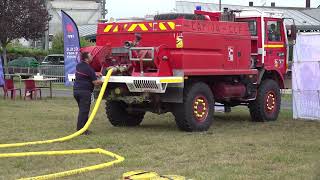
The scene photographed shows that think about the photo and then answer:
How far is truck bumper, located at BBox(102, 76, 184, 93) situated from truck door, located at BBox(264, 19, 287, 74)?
352 cm

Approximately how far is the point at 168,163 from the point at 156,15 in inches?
198

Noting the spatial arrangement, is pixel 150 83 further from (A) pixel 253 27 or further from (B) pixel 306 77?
(B) pixel 306 77

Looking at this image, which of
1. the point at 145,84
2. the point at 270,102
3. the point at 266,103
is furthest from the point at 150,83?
the point at 270,102

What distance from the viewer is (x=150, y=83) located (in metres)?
10.8

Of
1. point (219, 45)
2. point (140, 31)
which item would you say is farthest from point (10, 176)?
point (219, 45)

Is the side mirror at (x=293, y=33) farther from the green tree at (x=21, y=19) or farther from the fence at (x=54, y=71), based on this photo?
the green tree at (x=21, y=19)

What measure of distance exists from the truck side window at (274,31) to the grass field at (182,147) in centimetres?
201

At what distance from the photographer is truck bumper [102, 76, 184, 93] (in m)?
10.8

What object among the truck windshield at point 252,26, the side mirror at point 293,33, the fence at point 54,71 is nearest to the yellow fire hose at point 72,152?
the truck windshield at point 252,26

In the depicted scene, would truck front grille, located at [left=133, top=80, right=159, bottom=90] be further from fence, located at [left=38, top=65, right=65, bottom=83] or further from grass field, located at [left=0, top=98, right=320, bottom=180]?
fence, located at [left=38, top=65, right=65, bottom=83]

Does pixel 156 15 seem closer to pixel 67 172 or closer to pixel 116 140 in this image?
pixel 116 140

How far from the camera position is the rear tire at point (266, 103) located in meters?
13.6

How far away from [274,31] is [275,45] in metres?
0.34

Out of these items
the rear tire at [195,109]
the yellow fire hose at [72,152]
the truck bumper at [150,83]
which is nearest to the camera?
the yellow fire hose at [72,152]
